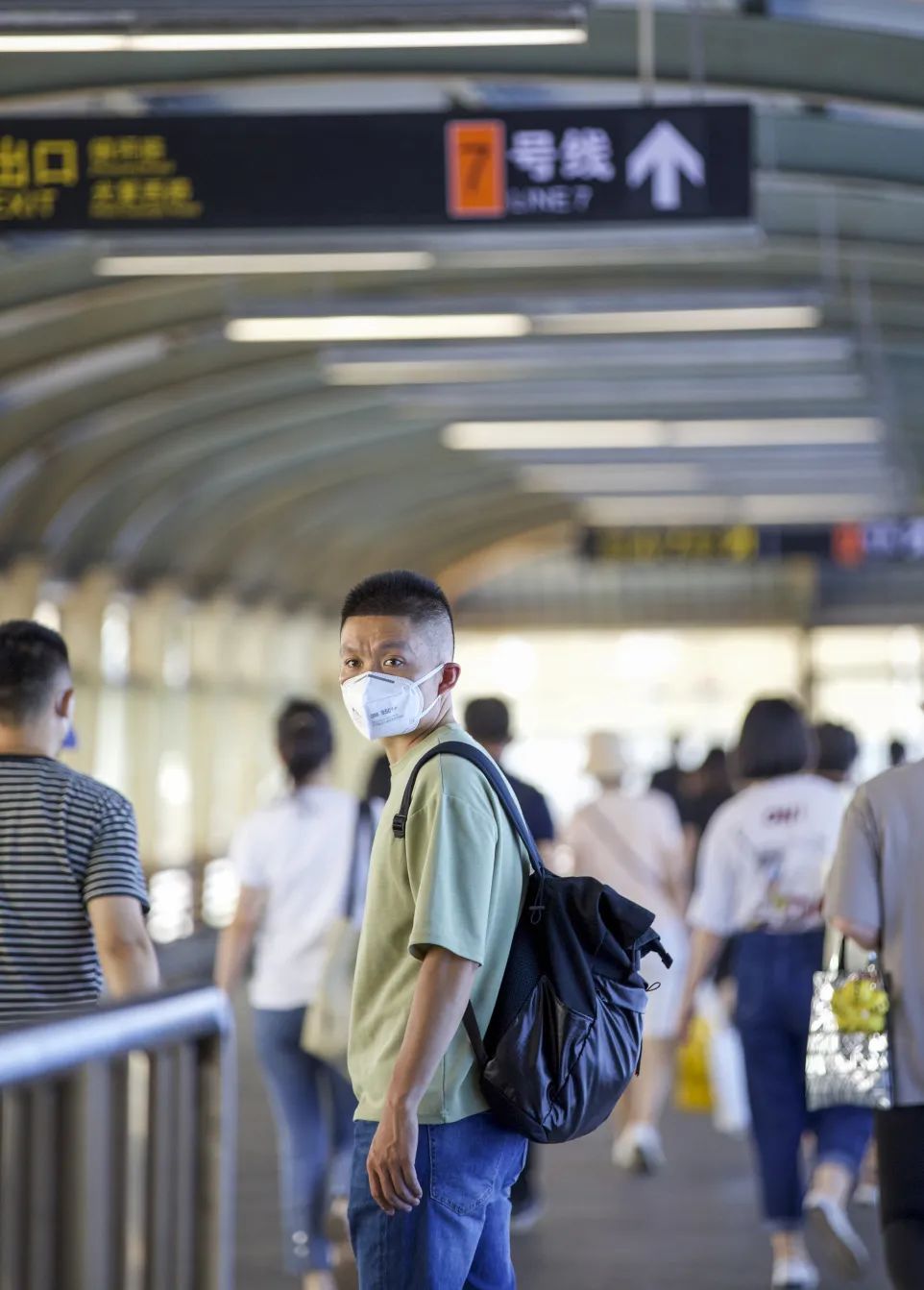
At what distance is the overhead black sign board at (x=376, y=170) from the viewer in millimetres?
7133

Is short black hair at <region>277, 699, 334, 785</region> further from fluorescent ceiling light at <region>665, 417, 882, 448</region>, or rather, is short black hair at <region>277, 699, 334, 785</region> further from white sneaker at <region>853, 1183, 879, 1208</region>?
fluorescent ceiling light at <region>665, 417, 882, 448</region>

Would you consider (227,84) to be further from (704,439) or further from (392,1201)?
(704,439)

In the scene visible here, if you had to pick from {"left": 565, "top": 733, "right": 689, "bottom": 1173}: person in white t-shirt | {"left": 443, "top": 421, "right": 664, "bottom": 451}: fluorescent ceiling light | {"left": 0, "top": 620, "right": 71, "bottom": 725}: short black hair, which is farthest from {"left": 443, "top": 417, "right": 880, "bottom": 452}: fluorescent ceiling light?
{"left": 0, "top": 620, "right": 71, "bottom": 725}: short black hair

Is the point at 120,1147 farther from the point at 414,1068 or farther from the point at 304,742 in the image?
the point at 304,742

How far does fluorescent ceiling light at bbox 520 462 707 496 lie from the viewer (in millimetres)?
21734

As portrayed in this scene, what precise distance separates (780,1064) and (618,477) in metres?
15.9

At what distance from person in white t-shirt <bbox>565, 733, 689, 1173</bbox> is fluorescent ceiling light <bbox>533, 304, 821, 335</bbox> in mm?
2962

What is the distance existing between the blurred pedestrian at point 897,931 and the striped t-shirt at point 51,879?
157 centimetres

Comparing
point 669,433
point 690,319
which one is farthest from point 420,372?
point 669,433

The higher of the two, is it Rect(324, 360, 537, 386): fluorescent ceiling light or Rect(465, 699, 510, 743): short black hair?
Rect(324, 360, 537, 386): fluorescent ceiling light

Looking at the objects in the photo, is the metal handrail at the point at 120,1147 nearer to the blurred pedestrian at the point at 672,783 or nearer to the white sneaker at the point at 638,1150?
the white sneaker at the point at 638,1150

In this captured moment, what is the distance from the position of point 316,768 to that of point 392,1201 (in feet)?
11.2

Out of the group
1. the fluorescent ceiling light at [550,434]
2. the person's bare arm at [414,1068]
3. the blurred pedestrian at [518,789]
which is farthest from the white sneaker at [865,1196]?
the fluorescent ceiling light at [550,434]

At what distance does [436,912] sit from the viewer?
138 inches
